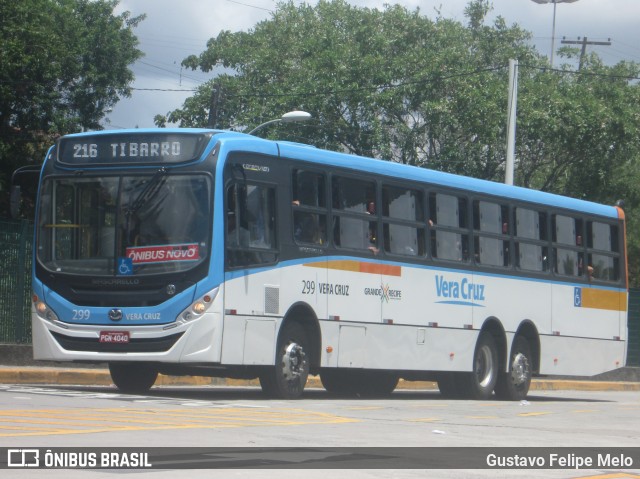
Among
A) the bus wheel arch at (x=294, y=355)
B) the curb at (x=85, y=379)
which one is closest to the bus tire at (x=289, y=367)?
the bus wheel arch at (x=294, y=355)

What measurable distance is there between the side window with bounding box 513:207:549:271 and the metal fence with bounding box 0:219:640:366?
7673mm

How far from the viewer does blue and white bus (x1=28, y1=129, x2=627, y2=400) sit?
14.6m

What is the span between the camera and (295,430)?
1116 cm

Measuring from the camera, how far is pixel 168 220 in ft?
48.2

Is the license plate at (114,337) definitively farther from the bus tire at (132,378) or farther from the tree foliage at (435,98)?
the tree foliage at (435,98)

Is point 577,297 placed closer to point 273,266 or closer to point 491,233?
point 491,233

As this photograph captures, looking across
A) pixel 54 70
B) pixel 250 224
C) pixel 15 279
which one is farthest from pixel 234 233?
pixel 54 70

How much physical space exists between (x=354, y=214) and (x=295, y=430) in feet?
20.4

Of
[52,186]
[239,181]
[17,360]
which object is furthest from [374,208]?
[17,360]

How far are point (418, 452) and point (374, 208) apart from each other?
786cm

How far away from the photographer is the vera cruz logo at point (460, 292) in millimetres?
18625

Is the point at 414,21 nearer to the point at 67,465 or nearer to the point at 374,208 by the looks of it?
the point at 374,208

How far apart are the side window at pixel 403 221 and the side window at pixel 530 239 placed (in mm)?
2548

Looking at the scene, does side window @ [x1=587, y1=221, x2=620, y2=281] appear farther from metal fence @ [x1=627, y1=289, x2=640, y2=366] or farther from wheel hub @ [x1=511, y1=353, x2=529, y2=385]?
metal fence @ [x1=627, y1=289, x2=640, y2=366]
